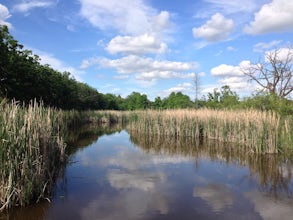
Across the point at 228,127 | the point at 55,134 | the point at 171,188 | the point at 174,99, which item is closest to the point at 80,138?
the point at 228,127

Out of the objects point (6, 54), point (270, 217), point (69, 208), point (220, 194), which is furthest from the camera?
point (6, 54)

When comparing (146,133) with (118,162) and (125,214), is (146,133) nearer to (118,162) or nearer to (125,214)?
(118,162)

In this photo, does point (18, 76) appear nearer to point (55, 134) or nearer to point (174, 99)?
point (55, 134)

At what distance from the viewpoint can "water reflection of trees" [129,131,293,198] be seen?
6.77 metres

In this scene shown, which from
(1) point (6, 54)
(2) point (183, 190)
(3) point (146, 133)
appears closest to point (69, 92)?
(3) point (146, 133)

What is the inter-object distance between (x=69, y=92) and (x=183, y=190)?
80.4 feet

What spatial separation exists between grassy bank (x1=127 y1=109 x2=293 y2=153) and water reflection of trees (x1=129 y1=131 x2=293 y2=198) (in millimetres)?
531

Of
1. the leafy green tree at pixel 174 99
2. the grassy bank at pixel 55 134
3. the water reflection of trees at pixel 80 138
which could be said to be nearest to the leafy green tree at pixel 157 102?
the leafy green tree at pixel 174 99

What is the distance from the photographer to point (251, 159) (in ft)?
32.0

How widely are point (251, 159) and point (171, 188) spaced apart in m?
4.40

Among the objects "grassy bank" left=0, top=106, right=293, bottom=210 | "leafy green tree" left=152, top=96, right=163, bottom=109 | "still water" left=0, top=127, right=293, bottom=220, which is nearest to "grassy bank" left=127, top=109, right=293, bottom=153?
"grassy bank" left=0, top=106, right=293, bottom=210

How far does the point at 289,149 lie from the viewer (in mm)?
10461

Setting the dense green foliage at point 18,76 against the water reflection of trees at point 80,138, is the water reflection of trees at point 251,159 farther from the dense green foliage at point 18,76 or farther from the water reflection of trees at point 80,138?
the dense green foliage at point 18,76

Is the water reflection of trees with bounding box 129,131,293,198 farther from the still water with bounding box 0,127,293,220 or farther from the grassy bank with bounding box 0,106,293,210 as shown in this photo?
the grassy bank with bounding box 0,106,293,210
